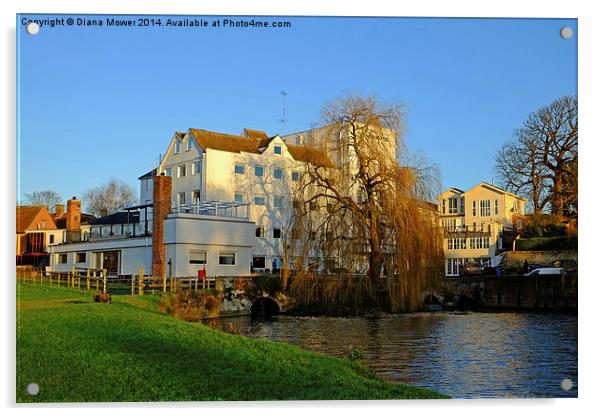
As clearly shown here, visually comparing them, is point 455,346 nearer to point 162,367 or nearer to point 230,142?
point 162,367

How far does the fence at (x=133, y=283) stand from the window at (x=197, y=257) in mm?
888

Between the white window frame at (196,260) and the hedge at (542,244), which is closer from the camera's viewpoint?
the hedge at (542,244)

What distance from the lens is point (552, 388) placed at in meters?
10.5

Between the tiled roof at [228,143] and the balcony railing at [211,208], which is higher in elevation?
the tiled roof at [228,143]

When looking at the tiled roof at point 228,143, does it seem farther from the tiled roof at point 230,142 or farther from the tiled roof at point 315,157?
the tiled roof at point 315,157

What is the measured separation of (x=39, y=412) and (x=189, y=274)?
13870 millimetres

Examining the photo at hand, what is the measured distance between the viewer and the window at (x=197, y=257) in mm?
23734

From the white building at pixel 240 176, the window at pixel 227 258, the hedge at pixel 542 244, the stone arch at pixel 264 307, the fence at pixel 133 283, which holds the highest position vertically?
the white building at pixel 240 176

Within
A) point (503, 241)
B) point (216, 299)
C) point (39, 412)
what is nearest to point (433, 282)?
point (216, 299)

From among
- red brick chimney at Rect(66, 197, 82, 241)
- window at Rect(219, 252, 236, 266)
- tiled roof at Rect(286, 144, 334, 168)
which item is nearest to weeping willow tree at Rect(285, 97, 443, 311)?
tiled roof at Rect(286, 144, 334, 168)

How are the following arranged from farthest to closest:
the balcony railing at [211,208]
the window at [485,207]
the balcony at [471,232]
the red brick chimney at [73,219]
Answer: the balcony at [471,232] → the red brick chimney at [73,219] → the window at [485,207] → the balcony railing at [211,208]

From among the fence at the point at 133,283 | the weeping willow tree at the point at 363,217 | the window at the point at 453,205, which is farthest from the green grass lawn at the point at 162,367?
the window at the point at 453,205

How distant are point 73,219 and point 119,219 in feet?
9.54
